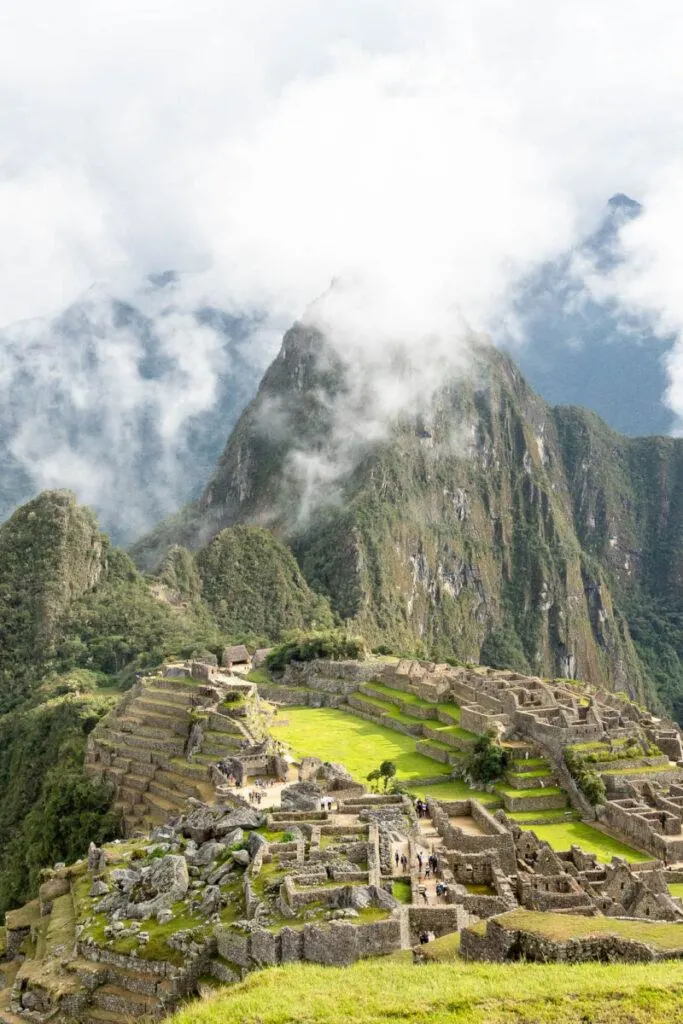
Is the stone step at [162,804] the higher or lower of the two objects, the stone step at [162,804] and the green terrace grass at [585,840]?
the higher

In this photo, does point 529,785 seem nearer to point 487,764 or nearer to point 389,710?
point 487,764

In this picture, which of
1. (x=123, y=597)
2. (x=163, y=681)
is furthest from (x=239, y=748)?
(x=123, y=597)

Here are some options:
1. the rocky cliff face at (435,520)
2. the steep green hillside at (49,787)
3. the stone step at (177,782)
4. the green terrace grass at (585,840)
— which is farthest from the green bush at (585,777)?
the rocky cliff face at (435,520)

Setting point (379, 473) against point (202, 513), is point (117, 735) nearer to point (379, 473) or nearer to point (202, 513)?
point (379, 473)

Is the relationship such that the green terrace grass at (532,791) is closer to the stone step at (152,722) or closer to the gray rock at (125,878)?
the stone step at (152,722)

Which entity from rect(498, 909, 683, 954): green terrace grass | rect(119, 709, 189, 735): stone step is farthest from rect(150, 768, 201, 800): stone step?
rect(498, 909, 683, 954): green terrace grass

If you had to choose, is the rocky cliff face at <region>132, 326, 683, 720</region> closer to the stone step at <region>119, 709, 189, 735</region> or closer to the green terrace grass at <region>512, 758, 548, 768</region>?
the stone step at <region>119, 709, 189, 735</region>

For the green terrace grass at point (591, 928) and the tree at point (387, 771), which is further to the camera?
the tree at point (387, 771)
